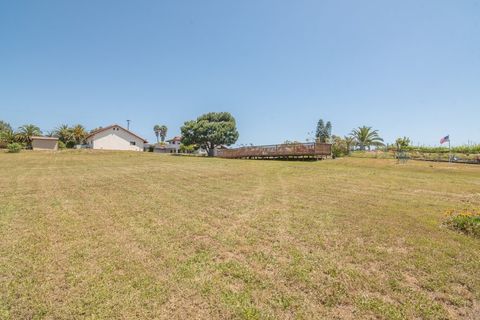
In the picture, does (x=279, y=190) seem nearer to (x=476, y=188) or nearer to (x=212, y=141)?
(x=476, y=188)

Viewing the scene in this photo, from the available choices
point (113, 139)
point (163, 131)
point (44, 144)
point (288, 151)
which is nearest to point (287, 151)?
point (288, 151)

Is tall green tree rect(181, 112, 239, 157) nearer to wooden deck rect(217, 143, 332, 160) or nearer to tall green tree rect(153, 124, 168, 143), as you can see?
wooden deck rect(217, 143, 332, 160)

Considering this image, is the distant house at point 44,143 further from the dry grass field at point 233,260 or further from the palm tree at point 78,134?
the dry grass field at point 233,260

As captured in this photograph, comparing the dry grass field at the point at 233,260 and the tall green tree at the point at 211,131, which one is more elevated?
the tall green tree at the point at 211,131

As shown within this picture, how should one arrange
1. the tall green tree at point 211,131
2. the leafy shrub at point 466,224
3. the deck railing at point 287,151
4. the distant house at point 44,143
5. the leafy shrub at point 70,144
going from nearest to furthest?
1. the leafy shrub at point 466,224
2. the deck railing at point 287,151
3. the tall green tree at point 211,131
4. the distant house at point 44,143
5. the leafy shrub at point 70,144

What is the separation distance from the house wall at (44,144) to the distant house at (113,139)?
607 cm

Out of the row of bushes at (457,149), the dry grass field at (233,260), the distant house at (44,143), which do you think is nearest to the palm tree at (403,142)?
the row of bushes at (457,149)

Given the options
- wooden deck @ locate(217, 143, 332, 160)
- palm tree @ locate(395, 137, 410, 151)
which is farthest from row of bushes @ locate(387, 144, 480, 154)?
wooden deck @ locate(217, 143, 332, 160)

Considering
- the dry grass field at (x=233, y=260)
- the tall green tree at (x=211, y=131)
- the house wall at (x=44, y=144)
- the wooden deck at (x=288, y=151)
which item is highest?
the tall green tree at (x=211, y=131)

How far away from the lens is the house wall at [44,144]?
47.1 meters

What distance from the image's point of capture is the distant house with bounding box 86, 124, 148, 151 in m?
47.8

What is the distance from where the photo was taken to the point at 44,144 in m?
48.0

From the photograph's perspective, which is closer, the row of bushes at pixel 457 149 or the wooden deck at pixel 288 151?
the wooden deck at pixel 288 151

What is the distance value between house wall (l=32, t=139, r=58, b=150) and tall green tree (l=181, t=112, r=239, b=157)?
2527 centimetres
